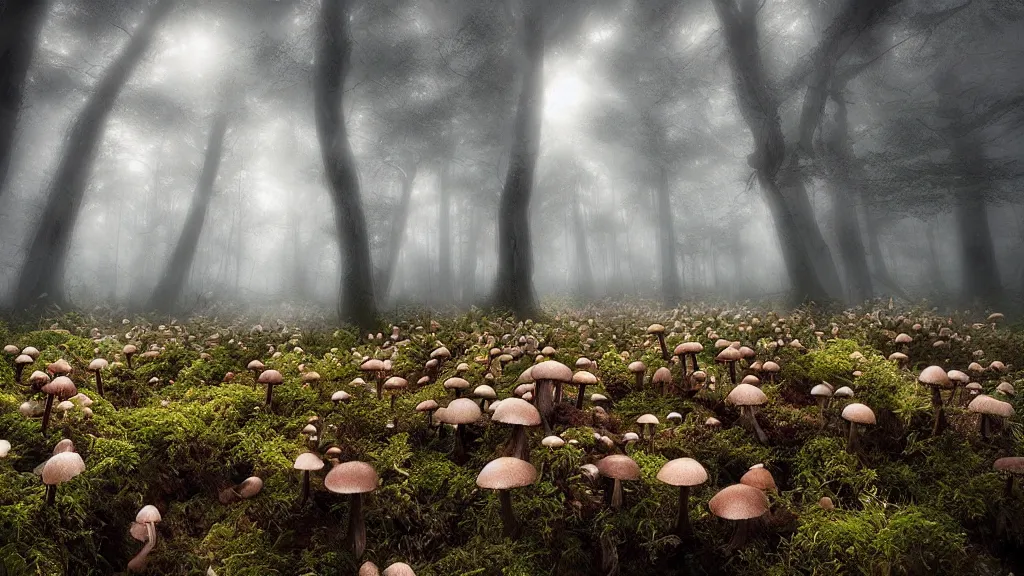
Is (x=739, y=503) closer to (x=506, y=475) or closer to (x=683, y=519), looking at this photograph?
(x=683, y=519)

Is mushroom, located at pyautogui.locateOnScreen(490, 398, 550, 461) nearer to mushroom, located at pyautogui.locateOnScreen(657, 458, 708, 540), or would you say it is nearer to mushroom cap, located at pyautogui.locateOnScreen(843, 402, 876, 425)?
mushroom, located at pyautogui.locateOnScreen(657, 458, 708, 540)

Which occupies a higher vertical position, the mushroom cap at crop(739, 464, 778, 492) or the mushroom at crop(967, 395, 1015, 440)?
the mushroom at crop(967, 395, 1015, 440)

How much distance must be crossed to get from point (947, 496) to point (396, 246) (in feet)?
77.6

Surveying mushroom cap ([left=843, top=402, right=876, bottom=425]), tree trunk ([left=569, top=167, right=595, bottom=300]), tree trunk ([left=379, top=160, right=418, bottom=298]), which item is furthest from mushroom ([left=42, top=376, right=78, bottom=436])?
tree trunk ([left=569, top=167, right=595, bottom=300])

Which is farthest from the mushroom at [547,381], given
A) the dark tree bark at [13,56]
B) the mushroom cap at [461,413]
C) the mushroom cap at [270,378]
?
the dark tree bark at [13,56]

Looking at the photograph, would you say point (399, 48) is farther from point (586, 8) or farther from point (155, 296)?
point (155, 296)

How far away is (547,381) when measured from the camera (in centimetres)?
346

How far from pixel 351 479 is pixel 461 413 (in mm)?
741

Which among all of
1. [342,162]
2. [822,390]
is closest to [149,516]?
[822,390]

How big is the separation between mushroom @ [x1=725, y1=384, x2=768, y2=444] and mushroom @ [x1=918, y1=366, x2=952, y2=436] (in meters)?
1.11

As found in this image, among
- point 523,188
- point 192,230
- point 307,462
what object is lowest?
point 307,462

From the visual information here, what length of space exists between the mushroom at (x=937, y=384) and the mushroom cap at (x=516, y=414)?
2.98m

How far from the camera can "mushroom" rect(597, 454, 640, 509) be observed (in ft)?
8.38

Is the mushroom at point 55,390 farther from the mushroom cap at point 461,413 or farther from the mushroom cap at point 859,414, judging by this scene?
the mushroom cap at point 859,414
